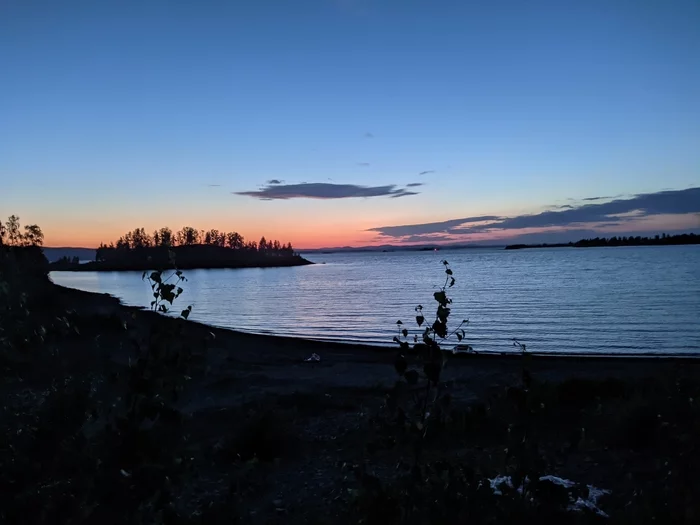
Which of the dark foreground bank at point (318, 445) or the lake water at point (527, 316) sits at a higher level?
the dark foreground bank at point (318, 445)

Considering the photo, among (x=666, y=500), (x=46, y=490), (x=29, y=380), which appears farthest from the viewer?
(x=29, y=380)

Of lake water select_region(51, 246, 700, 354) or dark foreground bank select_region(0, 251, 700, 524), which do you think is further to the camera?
lake water select_region(51, 246, 700, 354)

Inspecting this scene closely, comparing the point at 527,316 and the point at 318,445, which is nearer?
the point at 318,445

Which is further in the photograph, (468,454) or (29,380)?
(29,380)

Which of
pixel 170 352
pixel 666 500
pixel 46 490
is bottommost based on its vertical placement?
pixel 666 500

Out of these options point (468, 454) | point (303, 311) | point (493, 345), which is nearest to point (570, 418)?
point (468, 454)

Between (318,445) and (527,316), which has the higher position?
(318,445)

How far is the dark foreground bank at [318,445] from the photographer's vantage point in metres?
2.82

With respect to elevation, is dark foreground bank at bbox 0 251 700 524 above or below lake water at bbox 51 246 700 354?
above

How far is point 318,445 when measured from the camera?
27.8 feet

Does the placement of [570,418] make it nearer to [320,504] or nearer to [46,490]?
[320,504]

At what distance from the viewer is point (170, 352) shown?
9.60ft

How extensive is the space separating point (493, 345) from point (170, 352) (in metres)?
23.1

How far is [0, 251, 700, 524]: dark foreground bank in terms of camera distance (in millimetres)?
2816
